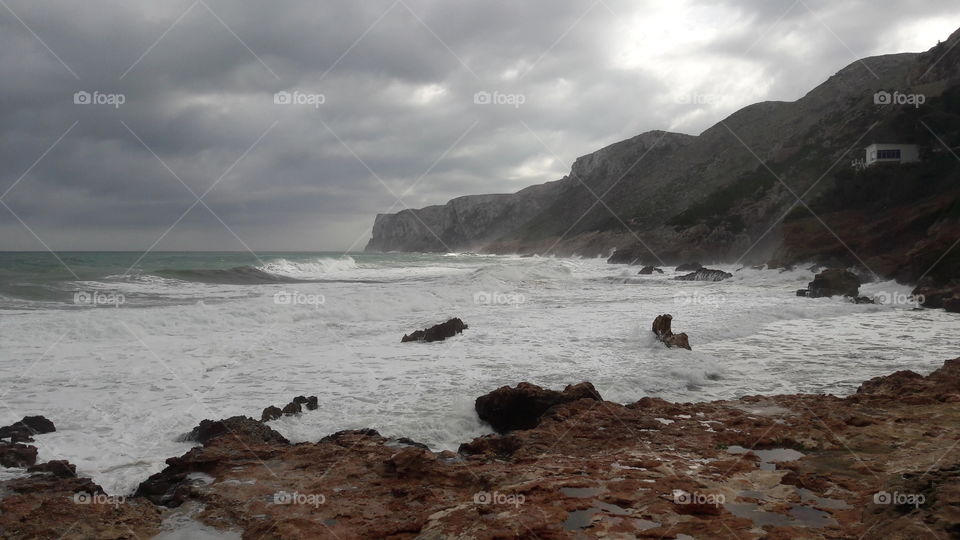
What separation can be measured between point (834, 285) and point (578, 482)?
74.3ft

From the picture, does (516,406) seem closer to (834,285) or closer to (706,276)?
(834,285)

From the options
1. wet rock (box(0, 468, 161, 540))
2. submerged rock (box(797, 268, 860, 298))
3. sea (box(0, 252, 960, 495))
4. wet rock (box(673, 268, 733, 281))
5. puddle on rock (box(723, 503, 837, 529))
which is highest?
wet rock (box(673, 268, 733, 281))

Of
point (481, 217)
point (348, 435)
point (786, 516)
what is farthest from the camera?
point (481, 217)

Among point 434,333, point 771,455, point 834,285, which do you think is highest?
point 834,285

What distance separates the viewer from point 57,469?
562 cm

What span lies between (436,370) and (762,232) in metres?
52.6

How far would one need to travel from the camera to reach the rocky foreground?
13.3 feet

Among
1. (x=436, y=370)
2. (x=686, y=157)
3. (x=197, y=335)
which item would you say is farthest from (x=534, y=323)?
(x=686, y=157)

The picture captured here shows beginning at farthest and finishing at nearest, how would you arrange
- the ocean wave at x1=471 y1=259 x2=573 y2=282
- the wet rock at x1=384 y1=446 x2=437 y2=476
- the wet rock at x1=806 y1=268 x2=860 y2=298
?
the ocean wave at x1=471 y1=259 x2=573 y2=282 < the wet rock at x1=806 y1=268 x2=860 y2=298 < the wet rock at x1=384 y1=446 x2=437 y2=476

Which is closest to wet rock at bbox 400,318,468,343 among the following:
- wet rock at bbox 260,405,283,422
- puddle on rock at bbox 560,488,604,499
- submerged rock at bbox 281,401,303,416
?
submerged rock at bbox 281,401,303,416

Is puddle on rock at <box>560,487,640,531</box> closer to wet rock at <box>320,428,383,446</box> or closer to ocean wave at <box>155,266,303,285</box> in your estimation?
wet rock at <box>320,428,383,446</box>

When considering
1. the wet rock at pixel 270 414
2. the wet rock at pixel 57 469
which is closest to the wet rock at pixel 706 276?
the wet rock at pixel 270 414

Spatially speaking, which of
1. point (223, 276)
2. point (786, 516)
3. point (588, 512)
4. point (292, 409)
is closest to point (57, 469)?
point (292, 409)

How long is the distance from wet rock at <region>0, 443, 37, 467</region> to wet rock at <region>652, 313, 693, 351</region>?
35.6ft
